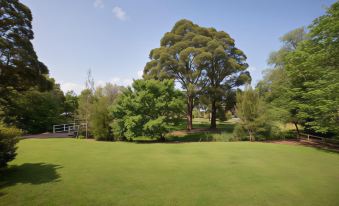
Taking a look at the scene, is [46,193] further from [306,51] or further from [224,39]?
[224,39]

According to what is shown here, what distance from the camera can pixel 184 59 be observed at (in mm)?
26875

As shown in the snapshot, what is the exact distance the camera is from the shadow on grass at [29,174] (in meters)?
7.18

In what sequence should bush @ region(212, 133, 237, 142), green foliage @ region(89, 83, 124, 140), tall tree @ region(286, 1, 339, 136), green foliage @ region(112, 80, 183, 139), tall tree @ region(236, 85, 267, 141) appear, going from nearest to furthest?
tall tree @ region(286, 1, 339, 136) < green foliage @ region(112, 80, 183, 139) < tall tree @ region(236, 85, 267, 141) < green foliage @ region(89, 83, 124, 140) < bush @ region(212, 133, 237, 142)

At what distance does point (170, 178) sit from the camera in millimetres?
7715

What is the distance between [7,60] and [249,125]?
26.6 meters

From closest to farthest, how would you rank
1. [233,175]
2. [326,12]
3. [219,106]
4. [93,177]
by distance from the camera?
[93,177] → [233,175] → [326,12] → [219,106]

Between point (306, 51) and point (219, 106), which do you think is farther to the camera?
point (219, 106)

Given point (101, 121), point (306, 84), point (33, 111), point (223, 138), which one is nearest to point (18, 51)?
point (101, 121)

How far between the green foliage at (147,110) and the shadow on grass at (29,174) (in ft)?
34.6

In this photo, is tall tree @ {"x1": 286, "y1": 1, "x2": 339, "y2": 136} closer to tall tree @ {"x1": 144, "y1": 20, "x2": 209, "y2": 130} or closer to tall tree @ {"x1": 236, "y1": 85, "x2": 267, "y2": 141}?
tall tree @ {"x1": 236, "y1": 85, "x2": 267, "y2": 141}

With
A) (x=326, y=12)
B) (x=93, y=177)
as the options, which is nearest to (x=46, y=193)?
(x=93, y=177)

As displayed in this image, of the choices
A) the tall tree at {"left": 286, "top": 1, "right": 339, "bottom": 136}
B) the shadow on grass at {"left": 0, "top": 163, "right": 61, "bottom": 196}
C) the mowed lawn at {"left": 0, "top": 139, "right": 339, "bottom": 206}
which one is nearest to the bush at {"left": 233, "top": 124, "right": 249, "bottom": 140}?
the tall tree at {"left": 286, "top": 1, "right": 339, "bottom": 136}

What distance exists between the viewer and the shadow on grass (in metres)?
7.18

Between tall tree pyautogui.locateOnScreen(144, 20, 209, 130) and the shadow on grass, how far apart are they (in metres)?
19.9
